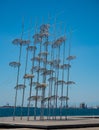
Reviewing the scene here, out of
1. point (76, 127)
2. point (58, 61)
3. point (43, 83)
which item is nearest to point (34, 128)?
point (76, 127)

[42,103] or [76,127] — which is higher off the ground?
[42,103]

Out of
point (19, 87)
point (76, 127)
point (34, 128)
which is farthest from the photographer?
point (19, 87)

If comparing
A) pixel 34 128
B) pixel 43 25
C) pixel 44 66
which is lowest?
pixel 34 128

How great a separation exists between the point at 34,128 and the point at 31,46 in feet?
42.4

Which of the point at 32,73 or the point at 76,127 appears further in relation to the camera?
the point at 32,73

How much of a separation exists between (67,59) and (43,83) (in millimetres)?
5954

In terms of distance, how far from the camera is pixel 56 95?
119 feet

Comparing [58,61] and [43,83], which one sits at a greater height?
[58,61]

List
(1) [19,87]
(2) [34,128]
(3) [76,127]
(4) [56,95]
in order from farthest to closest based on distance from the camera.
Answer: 1. (4) [56,95]
2. (1) [19,87]
3. (3) [76,127]
4. (2) [34,128]

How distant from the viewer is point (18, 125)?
2536cm

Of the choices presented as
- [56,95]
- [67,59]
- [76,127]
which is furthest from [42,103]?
[76,127]

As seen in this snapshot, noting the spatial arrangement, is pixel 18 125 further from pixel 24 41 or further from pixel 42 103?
pixel 24 41

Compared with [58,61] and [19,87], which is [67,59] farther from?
[19,87]

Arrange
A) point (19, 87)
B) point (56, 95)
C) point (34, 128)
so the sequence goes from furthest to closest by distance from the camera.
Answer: point (56, 95)
point (19, 87)
point (34, 128)
